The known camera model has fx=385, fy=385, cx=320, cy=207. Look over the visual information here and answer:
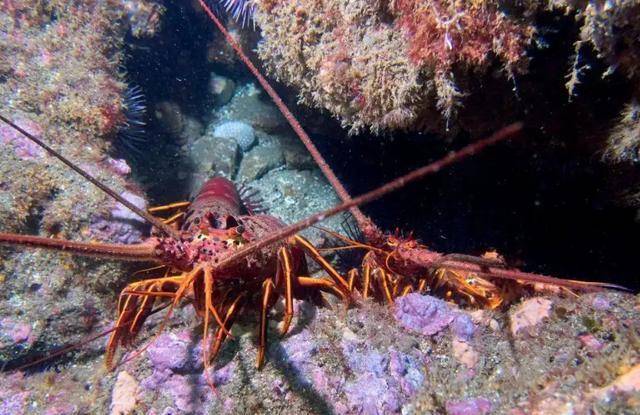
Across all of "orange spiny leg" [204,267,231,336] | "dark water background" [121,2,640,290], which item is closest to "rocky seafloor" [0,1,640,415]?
"orange spiny leg" [204,267,231,336]

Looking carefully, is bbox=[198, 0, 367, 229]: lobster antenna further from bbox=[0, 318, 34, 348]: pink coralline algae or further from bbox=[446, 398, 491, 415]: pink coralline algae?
bbox=[0, 318, 34, 348]: pink coralline algae

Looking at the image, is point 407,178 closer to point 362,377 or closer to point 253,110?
point 362,377

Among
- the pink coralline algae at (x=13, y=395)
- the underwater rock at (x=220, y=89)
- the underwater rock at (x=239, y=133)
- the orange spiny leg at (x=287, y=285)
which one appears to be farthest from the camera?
the underwater rock at (x=220, y=89)

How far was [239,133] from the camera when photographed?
6453 mm

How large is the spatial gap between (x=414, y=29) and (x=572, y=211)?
97.1 inches

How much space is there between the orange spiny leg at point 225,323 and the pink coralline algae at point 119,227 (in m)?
1.22

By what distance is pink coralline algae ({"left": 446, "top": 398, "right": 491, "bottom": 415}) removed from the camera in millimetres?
1948

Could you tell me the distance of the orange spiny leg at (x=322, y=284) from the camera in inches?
116

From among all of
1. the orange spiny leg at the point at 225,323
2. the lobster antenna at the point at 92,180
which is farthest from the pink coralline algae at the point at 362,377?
the lobster antenna at the point at 92,180

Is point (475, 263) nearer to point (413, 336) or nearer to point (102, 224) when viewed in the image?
point (413, 336)

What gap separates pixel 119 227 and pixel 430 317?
260 cm

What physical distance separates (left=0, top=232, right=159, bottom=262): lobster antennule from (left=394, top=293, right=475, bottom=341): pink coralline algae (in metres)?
1.64

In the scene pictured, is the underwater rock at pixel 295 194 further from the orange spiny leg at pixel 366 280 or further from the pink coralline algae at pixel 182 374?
the pink coralline algae at pixel 182 374

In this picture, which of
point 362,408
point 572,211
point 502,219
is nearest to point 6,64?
point 362,408
